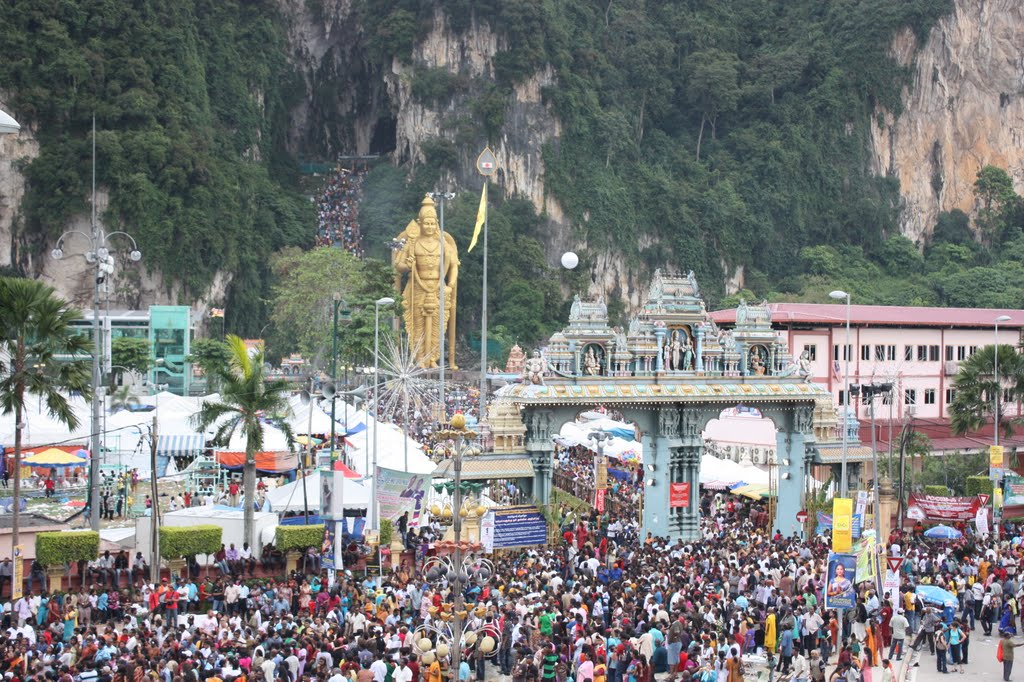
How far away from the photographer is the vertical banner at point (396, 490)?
104 ft

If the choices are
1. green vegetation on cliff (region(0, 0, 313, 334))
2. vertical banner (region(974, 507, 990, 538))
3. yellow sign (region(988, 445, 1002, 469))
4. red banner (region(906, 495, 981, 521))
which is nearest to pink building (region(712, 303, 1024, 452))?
yellow sign (region(988, 445, 1002, 469))

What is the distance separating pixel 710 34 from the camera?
361 feet

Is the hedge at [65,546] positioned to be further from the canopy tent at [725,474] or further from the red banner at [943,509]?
the red banner at [943,509]

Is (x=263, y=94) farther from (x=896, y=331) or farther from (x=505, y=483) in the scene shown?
(x=505, y=483)

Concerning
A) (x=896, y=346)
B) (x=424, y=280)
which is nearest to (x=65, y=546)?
(x=896, y=346)

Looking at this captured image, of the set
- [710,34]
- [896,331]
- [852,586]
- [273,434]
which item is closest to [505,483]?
[273,434]

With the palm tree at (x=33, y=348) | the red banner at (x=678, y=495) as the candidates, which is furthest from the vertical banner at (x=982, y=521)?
the palm tree at (x=33, y=348)

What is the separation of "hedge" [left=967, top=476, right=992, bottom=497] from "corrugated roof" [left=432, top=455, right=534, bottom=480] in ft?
47.2

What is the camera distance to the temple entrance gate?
3422cm

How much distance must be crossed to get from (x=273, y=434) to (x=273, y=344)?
3528cm

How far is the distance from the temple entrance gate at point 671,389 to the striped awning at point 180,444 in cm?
1276

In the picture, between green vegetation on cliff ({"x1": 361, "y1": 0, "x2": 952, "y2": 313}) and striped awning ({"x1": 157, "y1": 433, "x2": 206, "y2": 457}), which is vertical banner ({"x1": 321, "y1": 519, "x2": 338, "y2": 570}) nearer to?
striped awning ({"x1": 157, "y1": 433, "x2": 206, "y2": 457})

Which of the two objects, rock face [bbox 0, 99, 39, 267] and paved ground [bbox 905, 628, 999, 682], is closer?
paved ground [bbox 905, 628, 999, 682]

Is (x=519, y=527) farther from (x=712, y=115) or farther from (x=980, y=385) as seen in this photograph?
(x=712, y=115)
